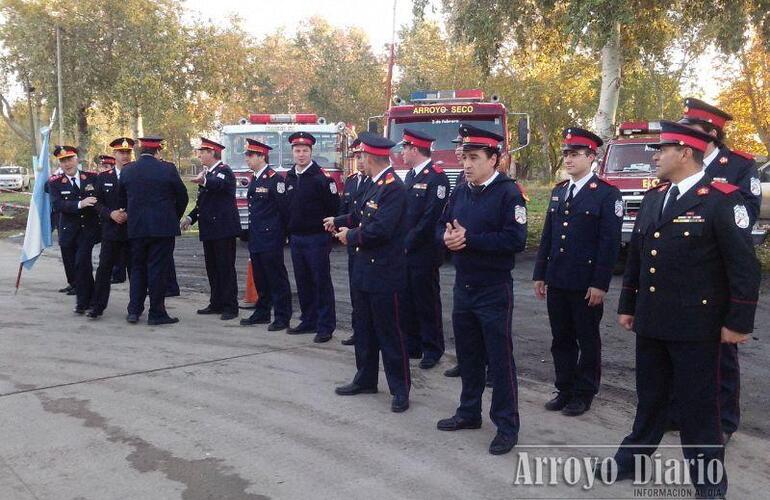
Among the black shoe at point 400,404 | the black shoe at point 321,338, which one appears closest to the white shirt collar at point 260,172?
the black shoe at point 321,338

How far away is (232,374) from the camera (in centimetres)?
613

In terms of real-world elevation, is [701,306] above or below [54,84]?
below

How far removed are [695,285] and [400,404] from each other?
2.34 metres

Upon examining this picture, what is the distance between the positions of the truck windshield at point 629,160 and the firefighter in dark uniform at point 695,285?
27.4 ft

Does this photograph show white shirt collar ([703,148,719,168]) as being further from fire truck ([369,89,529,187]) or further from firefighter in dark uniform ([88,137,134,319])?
fire truck ([369,89,529,187])

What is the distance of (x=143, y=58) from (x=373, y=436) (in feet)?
96.4

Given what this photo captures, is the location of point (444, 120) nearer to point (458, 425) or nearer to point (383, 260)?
point (383, 260)

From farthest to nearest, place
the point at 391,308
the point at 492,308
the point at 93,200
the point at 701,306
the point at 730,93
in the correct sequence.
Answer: the point at 730,93, the point at 93,200, the point at 391,308, the point at 492,308, the point at 701,306

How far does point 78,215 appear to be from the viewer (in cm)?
873

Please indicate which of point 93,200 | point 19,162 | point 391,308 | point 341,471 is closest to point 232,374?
point 391,308

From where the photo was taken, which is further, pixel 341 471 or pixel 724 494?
pixel 341 471

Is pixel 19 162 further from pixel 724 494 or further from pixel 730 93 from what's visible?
pixel 724 494

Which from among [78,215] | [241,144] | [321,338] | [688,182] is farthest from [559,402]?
[241,144]

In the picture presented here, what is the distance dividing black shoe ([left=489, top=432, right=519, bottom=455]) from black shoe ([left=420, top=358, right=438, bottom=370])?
1.95 m
